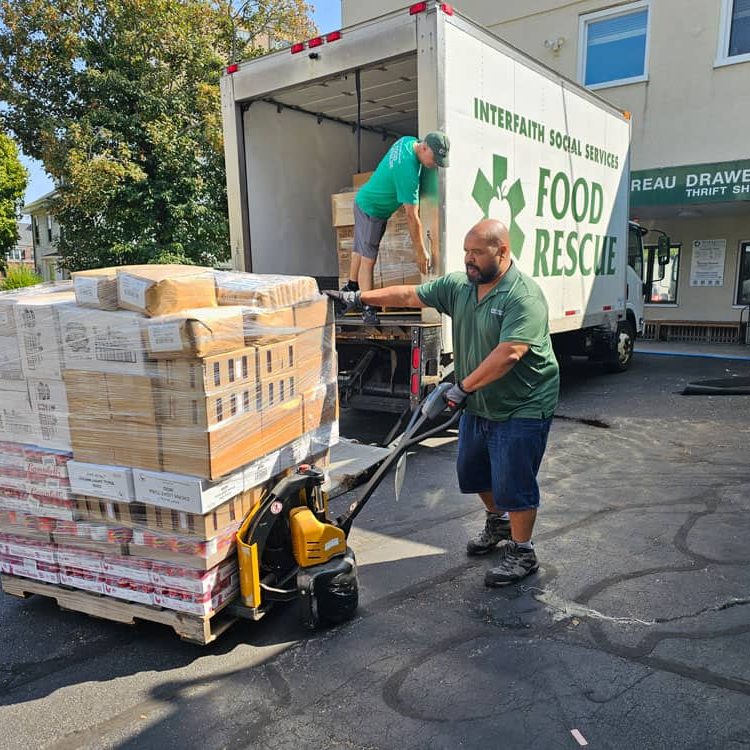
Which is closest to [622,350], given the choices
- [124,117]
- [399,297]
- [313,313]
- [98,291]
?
[399,297]

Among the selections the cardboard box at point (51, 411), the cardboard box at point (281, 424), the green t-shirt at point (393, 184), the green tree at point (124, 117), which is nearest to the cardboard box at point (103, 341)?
the cardboard box at point (51, 411)

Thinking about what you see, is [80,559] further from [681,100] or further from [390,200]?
[681,100]

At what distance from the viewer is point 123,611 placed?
294cm

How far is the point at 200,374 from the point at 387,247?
3596 millimetres

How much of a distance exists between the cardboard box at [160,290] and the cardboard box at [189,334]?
64 mm

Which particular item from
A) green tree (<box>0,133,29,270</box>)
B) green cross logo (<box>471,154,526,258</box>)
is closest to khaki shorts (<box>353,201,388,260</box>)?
green cross logo (<box>471,154,526,258</box>)

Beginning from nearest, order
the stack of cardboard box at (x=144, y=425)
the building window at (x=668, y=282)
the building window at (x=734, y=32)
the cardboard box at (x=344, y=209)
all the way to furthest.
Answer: the stack of cardboard box at (x=144, y=425) < the cardboard box at (x=344, y=209) < the building window at (x=734, y=32) < the building window at (x=668, y=282)

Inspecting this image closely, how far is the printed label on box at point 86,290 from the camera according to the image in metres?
2.82

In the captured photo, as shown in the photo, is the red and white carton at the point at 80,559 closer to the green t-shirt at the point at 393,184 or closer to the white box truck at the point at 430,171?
the white box truck at the point at 430,171

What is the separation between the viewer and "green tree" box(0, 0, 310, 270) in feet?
43.7

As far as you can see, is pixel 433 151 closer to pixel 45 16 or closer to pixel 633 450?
pixel 633 450

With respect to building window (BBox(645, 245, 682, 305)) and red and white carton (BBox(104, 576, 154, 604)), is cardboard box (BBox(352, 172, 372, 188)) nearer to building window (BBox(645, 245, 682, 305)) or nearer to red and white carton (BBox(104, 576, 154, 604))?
red and white carton (BBox(104, 576, 154, 604))

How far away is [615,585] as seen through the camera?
3480 mm

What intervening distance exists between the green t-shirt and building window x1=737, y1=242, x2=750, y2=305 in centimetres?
1077
